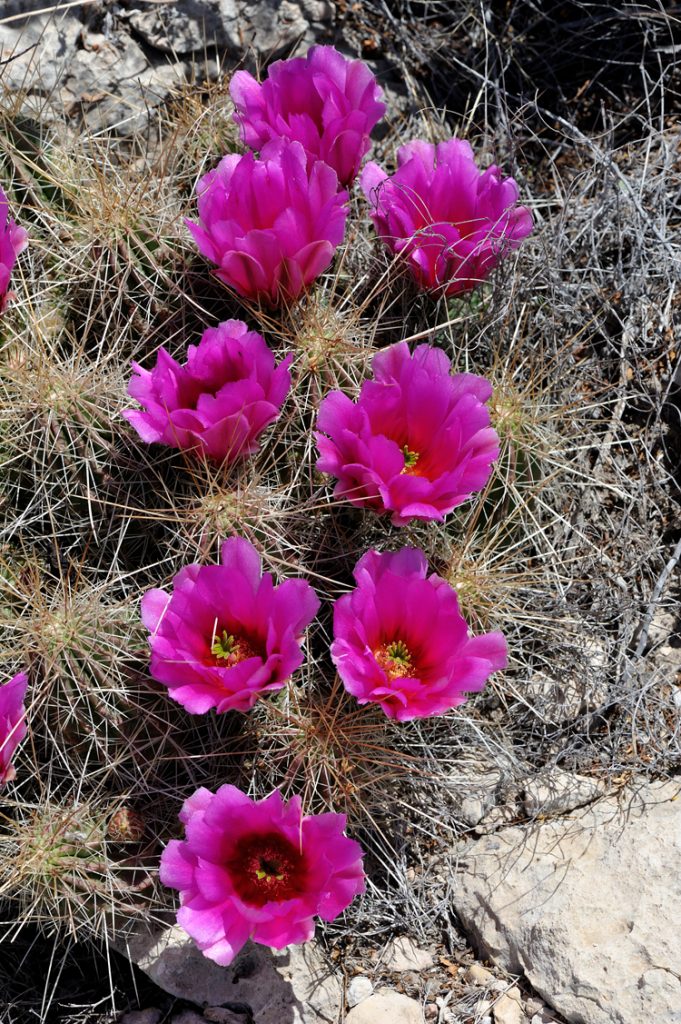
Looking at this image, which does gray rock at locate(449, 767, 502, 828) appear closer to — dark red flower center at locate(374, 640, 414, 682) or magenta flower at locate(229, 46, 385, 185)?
dark red flower center at locate(374, 640, 414, 682)

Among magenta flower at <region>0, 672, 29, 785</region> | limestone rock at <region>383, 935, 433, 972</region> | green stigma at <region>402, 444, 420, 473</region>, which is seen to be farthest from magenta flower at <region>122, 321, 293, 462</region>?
limestone rock at <region>383, 935, 433, 972</region>

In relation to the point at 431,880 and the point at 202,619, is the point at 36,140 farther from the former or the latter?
the point at 431,880

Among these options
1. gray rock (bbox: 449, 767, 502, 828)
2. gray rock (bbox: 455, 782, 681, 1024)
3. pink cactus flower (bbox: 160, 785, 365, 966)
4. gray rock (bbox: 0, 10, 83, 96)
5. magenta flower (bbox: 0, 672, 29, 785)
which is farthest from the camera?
gray rock (bbox: 0, 10, 83, 96)

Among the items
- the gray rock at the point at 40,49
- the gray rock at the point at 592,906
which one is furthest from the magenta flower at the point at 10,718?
the gray rock at the point at 40,49

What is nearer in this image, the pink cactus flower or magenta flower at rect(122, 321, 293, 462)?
the pink cactus flower

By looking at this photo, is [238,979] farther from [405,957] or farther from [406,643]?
[406,643]

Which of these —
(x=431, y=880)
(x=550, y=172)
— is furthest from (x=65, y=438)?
(x=550, y=172)
